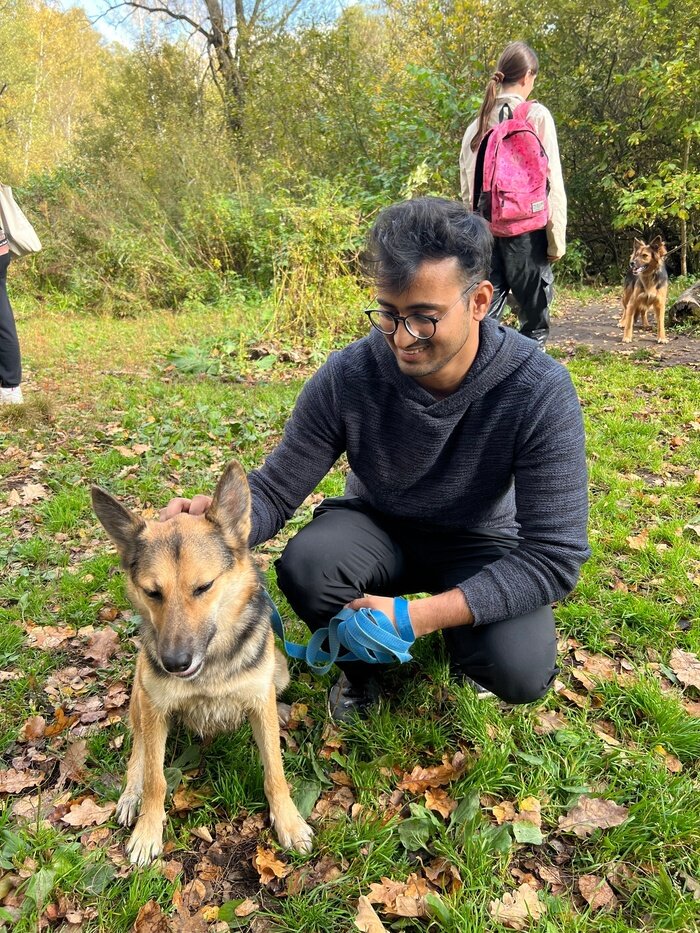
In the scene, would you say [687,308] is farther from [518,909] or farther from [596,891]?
[518,909]

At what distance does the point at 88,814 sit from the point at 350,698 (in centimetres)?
115

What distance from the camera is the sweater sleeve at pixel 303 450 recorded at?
250cm

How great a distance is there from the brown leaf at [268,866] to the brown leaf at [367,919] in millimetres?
313

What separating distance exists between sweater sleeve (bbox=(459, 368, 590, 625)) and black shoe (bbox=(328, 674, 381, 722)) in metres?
0.79

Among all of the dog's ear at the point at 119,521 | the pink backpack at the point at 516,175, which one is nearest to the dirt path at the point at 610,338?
the pink backpack at the point at 516,175

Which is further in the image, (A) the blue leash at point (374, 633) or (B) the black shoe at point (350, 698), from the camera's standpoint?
(B) the black shoe at point (350, 698)

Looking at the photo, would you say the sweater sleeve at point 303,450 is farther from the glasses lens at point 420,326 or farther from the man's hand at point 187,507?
the glasses lens at point 420,326

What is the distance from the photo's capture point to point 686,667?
105 inches

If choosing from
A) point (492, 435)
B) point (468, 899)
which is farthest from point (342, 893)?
point (492, 435)

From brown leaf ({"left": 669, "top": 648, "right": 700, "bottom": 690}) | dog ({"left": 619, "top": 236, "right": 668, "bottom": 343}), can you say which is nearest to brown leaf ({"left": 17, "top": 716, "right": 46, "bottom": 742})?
brown leaf ({"left": 669, "top": 648, "right": 700, "bottom": 690})

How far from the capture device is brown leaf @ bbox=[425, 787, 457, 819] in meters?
2.11

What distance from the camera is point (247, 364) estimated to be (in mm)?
7250

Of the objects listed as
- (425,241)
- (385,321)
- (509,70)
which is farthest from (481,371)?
(509,70)

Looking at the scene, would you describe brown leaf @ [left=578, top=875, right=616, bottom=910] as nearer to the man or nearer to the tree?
the man
